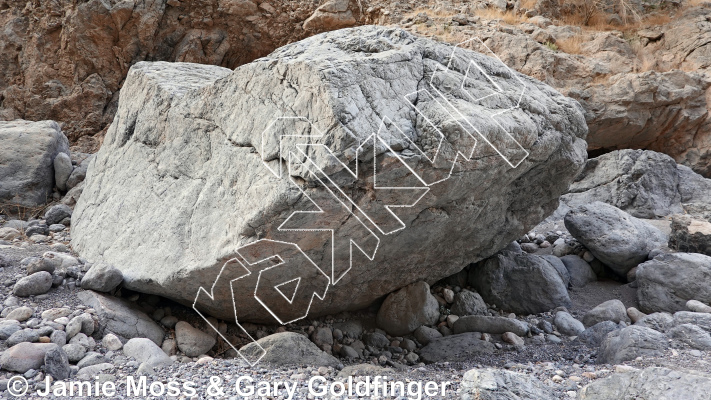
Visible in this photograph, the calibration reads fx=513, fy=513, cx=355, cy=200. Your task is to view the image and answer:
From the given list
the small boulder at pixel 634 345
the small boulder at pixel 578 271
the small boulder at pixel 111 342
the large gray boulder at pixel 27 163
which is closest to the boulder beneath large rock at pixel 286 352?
the small boulder at pixel 111 342

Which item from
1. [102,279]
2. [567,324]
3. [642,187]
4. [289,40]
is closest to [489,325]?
[567,324]

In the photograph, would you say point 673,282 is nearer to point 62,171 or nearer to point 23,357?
point 23,357

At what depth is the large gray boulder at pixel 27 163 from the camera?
4.44 m

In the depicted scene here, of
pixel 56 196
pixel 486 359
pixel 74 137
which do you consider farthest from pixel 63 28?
pixel 486 359

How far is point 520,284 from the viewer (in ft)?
11.9

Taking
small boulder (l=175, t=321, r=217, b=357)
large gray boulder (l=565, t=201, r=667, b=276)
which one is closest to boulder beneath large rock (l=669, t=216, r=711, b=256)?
large gray boulder (l=565, t=201, r=667, b=276)

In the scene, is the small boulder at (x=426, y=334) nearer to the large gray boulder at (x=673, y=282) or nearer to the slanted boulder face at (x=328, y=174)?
the slanted boulder face at (x=328, y=174)

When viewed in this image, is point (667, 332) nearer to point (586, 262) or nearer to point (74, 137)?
point (586, 262)

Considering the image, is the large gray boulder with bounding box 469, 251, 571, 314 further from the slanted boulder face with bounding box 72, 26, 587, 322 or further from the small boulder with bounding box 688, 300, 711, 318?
the small boulder with bounding box 688, 300, 711, 318

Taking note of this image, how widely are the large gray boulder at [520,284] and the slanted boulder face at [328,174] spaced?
24 cm

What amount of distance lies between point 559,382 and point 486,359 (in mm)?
832

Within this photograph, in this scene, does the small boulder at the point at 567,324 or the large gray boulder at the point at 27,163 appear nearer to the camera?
the small boulder at the point at 567,324

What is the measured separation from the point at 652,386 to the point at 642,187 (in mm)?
3937

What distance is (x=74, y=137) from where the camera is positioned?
725 cm
